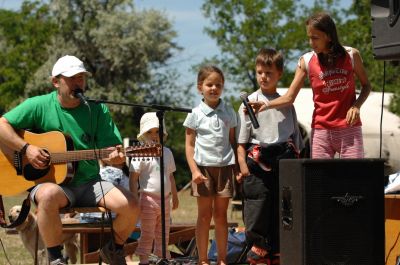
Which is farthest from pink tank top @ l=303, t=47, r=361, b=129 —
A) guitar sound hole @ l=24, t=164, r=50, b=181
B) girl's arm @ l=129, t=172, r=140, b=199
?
guitar sound hole @ l=24, t=164, r=50, b=181

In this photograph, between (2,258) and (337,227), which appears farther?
(2,258)

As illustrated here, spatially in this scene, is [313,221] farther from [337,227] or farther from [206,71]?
[206,71]

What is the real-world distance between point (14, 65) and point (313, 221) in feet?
159

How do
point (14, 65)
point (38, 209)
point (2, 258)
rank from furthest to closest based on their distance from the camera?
point (14, 65) < point (2, 258) < point (38, 209)

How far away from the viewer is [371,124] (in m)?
20.6

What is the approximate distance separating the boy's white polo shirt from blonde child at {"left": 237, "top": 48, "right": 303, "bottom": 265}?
0.47 ft

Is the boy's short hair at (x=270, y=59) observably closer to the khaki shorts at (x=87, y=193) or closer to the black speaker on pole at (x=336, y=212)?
the black speaker on pole at (x=336, y=212)

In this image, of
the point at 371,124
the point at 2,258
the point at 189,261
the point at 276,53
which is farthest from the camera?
the point at 371,124

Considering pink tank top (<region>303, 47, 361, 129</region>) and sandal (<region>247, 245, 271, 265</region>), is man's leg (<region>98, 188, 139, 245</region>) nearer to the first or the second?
sandal (<region>247, 245, 271, 265</region>)

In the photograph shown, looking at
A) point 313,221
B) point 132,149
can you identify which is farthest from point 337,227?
point 132,149

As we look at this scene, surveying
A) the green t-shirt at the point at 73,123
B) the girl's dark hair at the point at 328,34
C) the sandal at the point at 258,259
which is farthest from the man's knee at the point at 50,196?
the girl's dark hair at the point at 328,34

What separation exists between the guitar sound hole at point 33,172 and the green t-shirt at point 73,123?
0.25m

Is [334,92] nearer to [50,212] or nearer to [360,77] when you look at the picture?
[360,77]

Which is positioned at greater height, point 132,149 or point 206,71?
point 206,71
